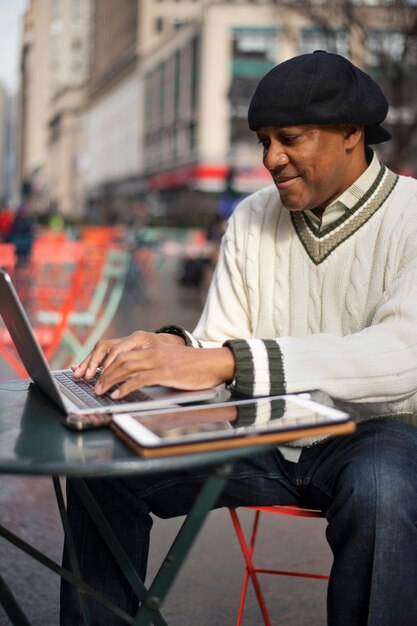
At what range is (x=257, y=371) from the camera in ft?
6.32

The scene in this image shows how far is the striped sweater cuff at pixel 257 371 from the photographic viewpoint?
1.92 metres

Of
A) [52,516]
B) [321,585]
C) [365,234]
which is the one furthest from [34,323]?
[365,234]

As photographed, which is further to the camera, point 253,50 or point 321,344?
point 253,50

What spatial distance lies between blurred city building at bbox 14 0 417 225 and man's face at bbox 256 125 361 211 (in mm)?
9518

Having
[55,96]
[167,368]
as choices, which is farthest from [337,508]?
[55,96]

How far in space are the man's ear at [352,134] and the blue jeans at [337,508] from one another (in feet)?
2.17

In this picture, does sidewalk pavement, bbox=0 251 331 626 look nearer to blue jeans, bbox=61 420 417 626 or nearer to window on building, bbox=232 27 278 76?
blue jeans, bbox=61 420 417 626

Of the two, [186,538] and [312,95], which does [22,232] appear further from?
[186,538]

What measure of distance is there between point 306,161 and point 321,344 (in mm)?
497

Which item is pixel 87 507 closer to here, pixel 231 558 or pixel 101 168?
pixel 231 558

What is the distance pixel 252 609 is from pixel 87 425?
1.72 meters

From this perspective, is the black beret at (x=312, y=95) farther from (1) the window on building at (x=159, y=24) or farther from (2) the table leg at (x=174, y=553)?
(1) the window on building at (x=159, y=24)

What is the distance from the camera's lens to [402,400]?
2.09m

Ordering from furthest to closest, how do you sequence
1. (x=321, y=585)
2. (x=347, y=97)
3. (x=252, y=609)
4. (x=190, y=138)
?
Answer: (x=190, y=138) < (x=321, y=585) < (x=252, y=609) < (x=347, y=97)
